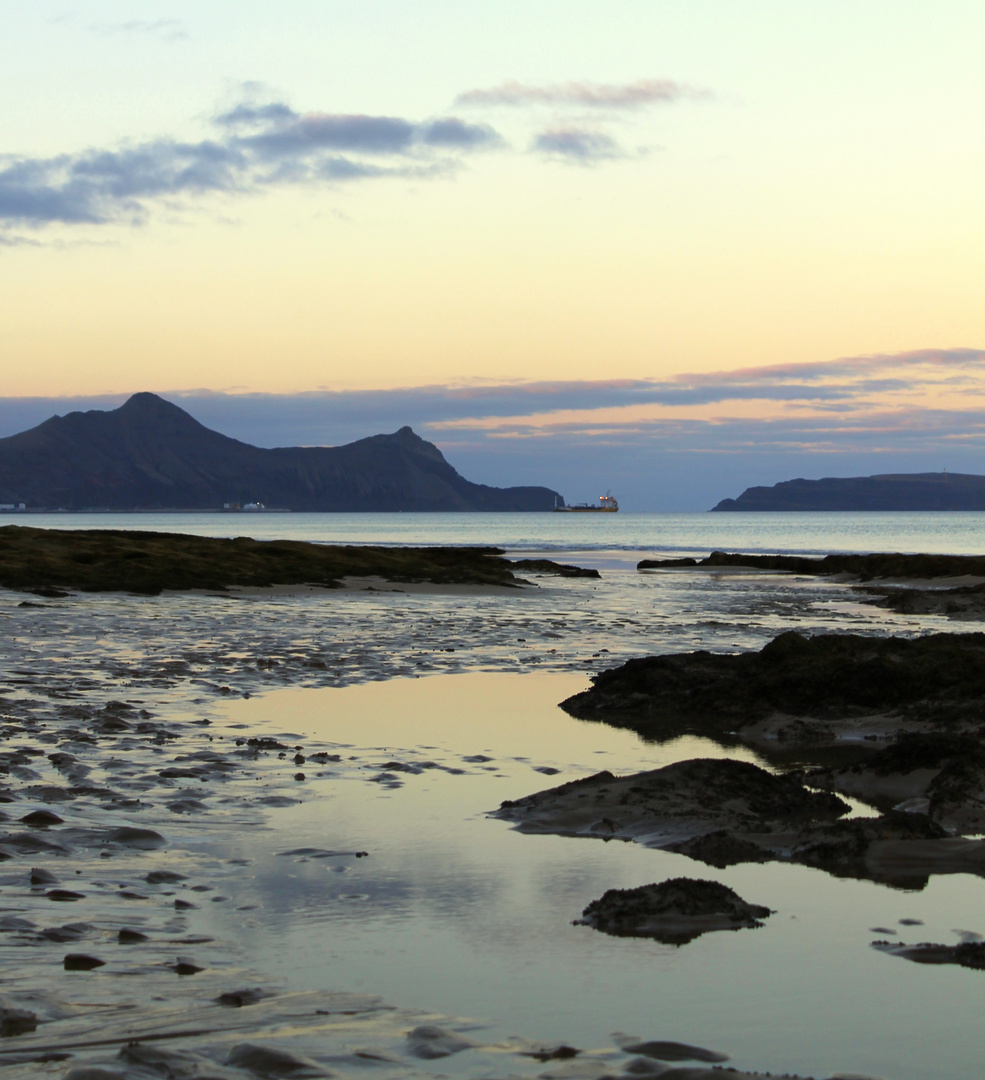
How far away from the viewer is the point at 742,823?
25.2 feet

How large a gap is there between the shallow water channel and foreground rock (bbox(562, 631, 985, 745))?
402cm

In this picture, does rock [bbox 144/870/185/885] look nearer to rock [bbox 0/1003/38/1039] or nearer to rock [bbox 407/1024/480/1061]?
rock [bbox 0/1003/38/1039]

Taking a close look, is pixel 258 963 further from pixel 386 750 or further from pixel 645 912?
pixel 386 750

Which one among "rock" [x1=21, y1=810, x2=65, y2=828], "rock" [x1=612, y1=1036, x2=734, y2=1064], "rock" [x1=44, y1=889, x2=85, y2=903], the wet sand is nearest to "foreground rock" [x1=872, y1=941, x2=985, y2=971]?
"rock" [x1=612, y1=1036, x2=734, y2=1064]

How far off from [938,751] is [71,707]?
8453 millimetres

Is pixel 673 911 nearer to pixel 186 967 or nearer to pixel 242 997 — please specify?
pixel 242 997

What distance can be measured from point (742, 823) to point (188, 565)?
30548 mm

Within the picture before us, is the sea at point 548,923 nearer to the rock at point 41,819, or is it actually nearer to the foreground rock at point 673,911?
the foreground rock at point 673,911

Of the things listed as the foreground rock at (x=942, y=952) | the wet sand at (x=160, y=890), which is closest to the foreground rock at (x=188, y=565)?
the wet sand at (x=160, y=890)

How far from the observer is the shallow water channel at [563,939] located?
4320 mm

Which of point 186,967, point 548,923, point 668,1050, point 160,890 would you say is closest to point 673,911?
point 548,923

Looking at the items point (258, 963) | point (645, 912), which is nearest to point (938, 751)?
point (645, 912)

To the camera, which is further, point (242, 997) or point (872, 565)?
point (872, 565)

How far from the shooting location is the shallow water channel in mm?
4320
